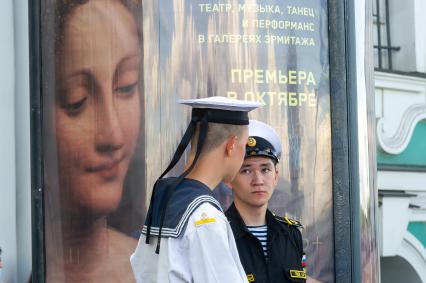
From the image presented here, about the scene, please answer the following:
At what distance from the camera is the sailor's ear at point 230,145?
2.64m

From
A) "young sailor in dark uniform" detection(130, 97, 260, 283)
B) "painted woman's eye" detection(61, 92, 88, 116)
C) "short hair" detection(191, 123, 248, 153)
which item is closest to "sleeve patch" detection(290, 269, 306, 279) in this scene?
"young sailor in dark uniform" detection(130, 97, 260, 283)

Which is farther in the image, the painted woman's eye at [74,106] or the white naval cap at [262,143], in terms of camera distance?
the painted woman's eye at [74,106]

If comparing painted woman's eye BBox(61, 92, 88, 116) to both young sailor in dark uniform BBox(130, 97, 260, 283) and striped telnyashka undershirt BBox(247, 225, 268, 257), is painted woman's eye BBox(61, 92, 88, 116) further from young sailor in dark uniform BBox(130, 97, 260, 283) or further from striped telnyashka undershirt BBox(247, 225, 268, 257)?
young sailor in dark uniform BBox(130, 97, 260, 283)

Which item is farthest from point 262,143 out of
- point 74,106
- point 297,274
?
point 74,106

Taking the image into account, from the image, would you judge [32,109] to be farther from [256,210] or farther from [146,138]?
[256,210]

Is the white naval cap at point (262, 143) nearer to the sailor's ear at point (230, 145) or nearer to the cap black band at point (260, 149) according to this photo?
the cap black band at point (260, 149)

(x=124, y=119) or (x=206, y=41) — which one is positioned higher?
(x=206, y=41)

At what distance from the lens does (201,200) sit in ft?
8.16

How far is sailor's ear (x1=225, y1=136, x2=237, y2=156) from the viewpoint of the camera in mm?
2639

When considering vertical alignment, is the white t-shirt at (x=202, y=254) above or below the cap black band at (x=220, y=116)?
below

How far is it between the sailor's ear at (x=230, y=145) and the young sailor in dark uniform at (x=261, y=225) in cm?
62

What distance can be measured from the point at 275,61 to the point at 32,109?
122cm

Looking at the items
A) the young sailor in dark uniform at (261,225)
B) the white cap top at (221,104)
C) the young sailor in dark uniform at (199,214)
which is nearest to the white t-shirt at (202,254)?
the young sailor in dark uniform at (199,214)

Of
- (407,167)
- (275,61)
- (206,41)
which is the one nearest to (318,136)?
(275,61)
